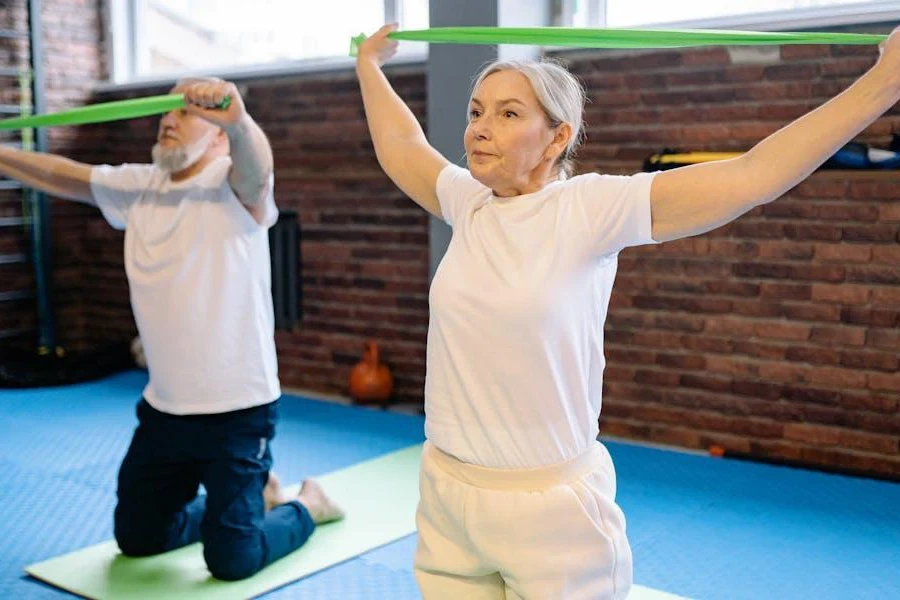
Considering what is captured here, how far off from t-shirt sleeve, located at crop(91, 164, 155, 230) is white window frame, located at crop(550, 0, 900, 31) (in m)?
2.28

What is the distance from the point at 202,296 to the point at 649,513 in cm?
170

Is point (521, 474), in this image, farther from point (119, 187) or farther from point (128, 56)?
point (128, 56)

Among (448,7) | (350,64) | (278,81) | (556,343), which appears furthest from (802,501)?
(278,81)

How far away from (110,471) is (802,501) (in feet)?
8.74

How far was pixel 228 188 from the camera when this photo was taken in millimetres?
2758

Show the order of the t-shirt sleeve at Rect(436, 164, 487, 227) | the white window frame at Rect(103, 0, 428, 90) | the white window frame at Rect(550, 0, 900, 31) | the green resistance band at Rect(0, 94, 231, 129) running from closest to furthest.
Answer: the t-shirt sleeve at Rect(436, 164, 487, 227) → the green resistance band at Rect(0, 94, 231, 129) → the white window frame at Rect(550, 0, 900, 31) → the white window frame at Rect(103, 0, 428, 90)

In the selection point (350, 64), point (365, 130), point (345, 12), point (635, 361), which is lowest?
point (635, 361)

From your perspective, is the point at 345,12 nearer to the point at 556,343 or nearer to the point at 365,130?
the point at 365,130

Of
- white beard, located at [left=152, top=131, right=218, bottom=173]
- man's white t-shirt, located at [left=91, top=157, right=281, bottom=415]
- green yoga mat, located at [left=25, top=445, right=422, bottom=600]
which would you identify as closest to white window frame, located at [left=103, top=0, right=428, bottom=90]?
white beard, located at [left=152, top=131, right=218, bottom=173]

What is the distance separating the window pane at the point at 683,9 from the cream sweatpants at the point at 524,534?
9.54 feet

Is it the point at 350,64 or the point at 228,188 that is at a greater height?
the point at 350,64

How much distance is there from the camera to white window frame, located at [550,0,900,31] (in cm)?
357

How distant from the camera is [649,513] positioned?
3346 mm

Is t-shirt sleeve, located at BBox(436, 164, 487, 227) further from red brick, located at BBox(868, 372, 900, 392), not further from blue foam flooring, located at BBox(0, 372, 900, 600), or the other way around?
red brick, located at BBox(868, 372, 900, 392)
